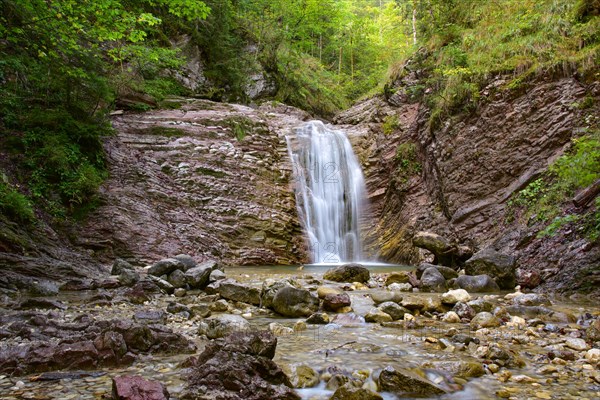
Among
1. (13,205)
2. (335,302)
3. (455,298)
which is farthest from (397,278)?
(13,205)

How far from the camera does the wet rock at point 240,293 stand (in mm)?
5715

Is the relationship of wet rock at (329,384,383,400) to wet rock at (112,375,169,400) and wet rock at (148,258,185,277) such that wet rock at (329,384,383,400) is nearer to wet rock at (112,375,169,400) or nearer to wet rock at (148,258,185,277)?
wet rock at (112,375,169,400)

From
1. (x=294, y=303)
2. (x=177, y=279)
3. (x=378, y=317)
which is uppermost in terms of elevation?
(x=177, y=279)

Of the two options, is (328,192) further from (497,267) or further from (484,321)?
(484,321)

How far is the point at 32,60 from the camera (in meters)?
9.25

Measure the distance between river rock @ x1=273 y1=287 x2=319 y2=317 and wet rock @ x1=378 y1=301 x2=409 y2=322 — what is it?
89cm

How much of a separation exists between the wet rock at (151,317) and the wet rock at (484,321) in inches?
135

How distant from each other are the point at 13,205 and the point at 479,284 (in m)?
8.15

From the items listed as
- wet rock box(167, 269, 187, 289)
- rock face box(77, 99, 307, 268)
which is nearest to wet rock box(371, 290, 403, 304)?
wet rock box(167, 269, 187, 289)

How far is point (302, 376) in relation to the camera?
9.52 feet

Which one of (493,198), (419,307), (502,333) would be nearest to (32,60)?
(419,307)

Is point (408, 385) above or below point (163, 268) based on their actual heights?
below

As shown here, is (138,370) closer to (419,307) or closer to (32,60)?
(419,307)

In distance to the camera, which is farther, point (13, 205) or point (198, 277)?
point (13, 205)
